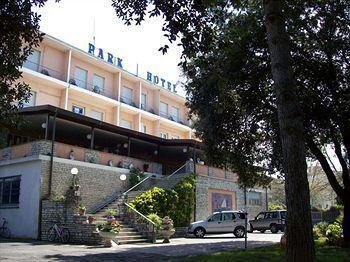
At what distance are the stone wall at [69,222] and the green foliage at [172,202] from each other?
428cm

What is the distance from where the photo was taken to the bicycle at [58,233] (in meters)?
21.4

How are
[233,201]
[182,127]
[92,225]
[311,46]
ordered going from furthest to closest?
[182,127] < [233,201] < [92,225] < [311,46]

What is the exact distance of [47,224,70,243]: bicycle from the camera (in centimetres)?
2141

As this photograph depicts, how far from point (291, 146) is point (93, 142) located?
24506 mm

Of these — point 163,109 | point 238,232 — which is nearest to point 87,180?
point 238,232

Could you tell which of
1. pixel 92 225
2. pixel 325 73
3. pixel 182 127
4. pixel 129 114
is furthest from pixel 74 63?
pixel 325 73

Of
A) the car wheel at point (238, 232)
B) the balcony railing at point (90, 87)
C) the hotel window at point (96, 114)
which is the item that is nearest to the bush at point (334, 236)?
the car wheel at point (238, 232)

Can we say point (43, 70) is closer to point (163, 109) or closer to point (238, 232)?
point (163, 109)

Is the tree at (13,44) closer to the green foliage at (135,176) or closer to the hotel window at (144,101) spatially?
the green foliage at (135,176)

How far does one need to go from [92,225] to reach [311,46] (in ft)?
41.5

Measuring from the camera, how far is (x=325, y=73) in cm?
1619

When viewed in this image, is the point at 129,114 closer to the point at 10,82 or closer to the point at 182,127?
the point at 182,127

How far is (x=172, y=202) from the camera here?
27.0 m

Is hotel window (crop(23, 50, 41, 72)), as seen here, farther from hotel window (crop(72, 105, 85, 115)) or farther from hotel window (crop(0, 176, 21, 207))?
hotel window (crop(0, 176, 21, 207))
